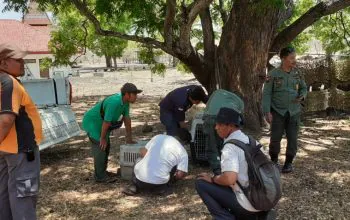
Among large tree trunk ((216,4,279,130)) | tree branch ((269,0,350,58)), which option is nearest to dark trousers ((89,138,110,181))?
large tree trunk ((216,4,279,130))

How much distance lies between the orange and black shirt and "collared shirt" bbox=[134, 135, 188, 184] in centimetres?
191

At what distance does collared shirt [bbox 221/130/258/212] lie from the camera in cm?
347

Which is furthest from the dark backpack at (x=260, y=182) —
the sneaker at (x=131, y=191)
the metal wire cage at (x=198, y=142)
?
the metal wire cage at (x=198, y=142)

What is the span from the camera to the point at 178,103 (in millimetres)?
6223

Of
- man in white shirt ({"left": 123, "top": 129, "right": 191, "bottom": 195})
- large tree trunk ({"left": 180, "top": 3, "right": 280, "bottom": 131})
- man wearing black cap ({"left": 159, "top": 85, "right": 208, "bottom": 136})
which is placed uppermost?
large tree trunk ({"left": 180, "top": 3, "right": 280, "bottom": 131})

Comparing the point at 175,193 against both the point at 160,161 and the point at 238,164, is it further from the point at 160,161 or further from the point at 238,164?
the point at 238,164

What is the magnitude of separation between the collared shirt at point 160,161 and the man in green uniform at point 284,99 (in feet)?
4.45

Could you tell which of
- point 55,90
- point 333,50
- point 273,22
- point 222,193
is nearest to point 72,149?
point 55,90

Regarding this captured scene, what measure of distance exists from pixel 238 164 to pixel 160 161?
1.88 m

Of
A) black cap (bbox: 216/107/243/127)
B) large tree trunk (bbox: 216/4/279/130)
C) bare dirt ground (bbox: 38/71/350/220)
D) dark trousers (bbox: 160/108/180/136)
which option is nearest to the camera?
black cap (bbox: 216/107/243/127)

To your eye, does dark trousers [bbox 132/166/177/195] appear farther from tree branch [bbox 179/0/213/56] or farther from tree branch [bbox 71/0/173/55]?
tree branch [bbox 71/0/173/55]

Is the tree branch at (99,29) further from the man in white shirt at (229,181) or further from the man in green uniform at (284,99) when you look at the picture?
the man in white shirt at (229,181)

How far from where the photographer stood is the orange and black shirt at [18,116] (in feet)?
10.7

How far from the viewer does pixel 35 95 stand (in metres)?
7.49
